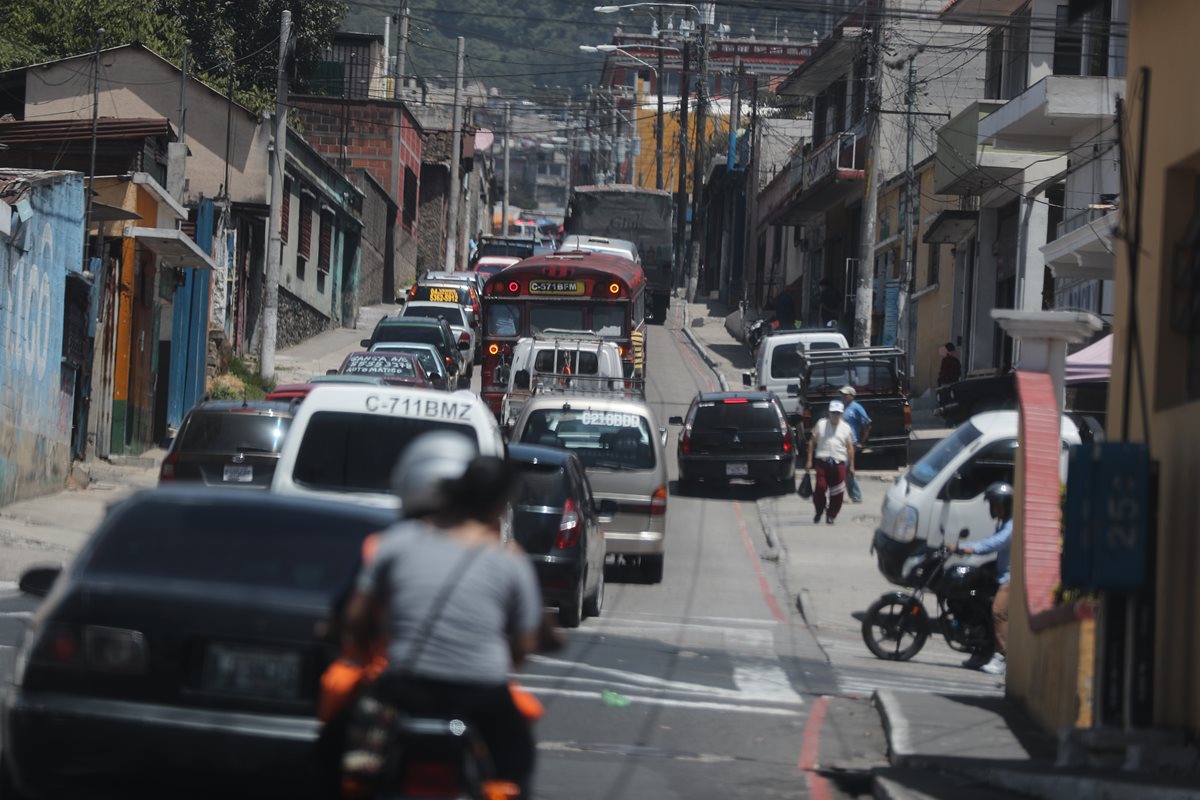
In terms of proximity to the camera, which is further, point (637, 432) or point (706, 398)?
point (706, 398)

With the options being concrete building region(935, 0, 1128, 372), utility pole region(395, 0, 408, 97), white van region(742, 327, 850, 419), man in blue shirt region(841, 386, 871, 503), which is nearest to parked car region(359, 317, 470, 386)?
white van region(742, 327, 850, 419)

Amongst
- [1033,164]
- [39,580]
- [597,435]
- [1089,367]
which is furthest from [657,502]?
[1033,164]

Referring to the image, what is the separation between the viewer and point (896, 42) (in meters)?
40.1

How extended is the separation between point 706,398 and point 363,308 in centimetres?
3013

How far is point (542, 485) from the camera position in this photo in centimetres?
1463

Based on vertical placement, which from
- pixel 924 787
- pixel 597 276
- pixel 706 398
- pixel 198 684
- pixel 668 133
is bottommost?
pixel 924 787

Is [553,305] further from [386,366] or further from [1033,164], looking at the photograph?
[1033,164]

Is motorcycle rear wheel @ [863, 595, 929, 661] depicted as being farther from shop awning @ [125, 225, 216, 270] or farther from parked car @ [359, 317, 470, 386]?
parked car @ [359, 317, 470, 386]

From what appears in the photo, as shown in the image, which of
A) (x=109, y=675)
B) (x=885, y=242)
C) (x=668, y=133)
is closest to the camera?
(x=109, y=675)

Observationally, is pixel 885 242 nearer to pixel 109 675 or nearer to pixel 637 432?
pixel 637 432

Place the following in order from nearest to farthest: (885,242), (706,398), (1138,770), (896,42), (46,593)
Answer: (46,593)
(1138,770)
(706,398)
(896,42)
(885,242)

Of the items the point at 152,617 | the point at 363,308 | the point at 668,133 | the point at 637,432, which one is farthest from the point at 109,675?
the point at 668,133

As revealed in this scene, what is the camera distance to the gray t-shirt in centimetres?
488

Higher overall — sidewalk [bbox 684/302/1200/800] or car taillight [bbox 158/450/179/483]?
car taillight [bbox 158/450/179/483]
